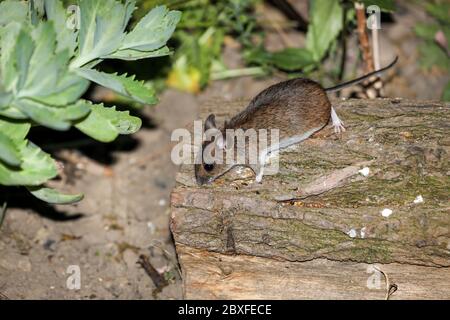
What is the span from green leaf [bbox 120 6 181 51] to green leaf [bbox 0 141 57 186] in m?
0.81

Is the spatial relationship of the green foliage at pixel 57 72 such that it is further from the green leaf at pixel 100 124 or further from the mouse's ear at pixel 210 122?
the mouse's ear at pixel 210 122

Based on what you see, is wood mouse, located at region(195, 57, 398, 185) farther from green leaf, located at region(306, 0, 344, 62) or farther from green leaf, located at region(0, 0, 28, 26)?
green leaf, located at region(0, 0, 28, 26)

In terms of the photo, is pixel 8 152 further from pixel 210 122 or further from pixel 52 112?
pixel 210 122

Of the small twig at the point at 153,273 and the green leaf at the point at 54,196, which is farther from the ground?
the green leaf at the point at 54,196

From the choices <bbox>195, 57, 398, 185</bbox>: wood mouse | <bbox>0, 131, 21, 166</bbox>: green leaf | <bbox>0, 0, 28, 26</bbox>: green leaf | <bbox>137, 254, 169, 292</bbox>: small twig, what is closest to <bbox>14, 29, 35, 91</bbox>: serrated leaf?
<bbox>0, 131, 21, 166</bbox>: green leaf

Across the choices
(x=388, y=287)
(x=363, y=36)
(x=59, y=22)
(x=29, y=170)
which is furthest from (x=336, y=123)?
(x=29, y=170)

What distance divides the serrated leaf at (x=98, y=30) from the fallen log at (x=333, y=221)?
1.02m

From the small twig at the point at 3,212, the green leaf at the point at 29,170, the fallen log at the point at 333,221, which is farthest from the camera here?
the small twig at the point at 3,212

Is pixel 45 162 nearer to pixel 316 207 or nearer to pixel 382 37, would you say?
pixel 316 207

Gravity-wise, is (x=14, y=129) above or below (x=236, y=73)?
above

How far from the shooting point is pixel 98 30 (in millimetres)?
3275

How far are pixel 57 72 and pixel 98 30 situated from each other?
463 mm

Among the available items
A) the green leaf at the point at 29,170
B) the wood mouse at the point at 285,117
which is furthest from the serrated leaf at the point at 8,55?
the wood mouse at the point at 285,117

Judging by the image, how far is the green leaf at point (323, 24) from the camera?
535 centimetres
